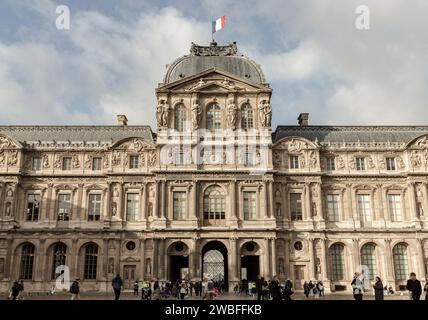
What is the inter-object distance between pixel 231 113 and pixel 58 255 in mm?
23224

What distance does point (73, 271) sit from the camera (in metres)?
48.7

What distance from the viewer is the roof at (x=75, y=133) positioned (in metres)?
54.4

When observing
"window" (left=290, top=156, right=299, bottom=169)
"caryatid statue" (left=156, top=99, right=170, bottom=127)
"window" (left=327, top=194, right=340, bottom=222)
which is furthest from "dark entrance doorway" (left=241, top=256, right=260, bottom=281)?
"caryatid statue" (left=156, top=99, right=170, bottom=127)

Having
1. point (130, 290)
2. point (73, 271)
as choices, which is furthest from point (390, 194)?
point (73, 271)

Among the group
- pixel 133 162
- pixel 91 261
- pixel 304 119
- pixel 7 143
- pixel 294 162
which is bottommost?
pixel 91 261

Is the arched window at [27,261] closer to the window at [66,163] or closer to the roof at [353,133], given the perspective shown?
the window at [66,163]

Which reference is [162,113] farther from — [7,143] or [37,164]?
[7,143]

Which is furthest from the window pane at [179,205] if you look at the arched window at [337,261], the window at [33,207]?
the arched window at [337,261]

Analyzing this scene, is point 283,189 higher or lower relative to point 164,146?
lower

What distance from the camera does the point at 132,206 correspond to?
165 feet

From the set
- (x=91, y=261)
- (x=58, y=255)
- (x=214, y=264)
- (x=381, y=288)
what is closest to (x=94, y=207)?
(x=91, y=261)

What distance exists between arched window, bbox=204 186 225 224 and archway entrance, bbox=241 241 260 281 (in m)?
3.91

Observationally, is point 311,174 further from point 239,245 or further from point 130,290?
point 130,290

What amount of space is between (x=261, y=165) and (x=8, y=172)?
26438mm
